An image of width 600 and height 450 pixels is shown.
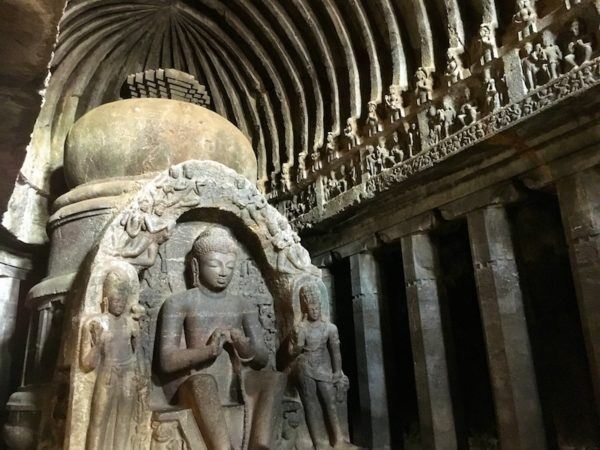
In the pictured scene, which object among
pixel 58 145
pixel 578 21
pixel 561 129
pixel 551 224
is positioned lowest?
pixel 551 224

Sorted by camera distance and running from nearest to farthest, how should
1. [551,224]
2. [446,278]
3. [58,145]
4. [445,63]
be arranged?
[551,224] < [445,63] < [446,278] < [58,145]

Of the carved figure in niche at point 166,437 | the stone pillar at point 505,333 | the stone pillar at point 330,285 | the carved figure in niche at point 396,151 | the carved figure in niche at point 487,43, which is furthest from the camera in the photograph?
the stone pillar at point 330,285

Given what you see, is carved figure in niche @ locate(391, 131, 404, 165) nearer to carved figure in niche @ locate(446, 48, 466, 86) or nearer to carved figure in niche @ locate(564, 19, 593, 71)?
carved figure in niche @ locate(446, 48, 466, 86)

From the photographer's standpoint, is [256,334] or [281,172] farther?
[281,172]

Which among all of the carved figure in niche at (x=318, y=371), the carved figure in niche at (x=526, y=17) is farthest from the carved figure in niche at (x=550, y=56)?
the carved figure in niche at (x=318, y=371)

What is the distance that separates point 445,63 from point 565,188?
2.09 m

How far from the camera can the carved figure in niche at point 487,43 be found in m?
5.07

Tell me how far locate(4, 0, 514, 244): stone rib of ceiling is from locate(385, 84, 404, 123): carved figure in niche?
150 mm

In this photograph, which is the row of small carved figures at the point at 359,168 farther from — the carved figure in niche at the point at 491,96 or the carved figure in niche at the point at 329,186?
the carved figure in niche at the point at 491,96

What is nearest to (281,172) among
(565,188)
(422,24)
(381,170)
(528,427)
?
(381,170)

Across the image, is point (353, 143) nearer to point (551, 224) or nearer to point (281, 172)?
point (281, 172)

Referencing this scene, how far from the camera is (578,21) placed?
14.5ft

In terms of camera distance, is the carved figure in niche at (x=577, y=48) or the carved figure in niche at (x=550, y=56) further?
the carved figure in niche at (x=550, y=56)

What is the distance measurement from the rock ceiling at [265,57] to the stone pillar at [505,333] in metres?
1.86
